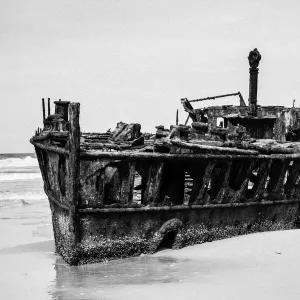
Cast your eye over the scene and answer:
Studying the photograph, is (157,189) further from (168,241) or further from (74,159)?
(74,159)

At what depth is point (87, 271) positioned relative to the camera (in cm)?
855

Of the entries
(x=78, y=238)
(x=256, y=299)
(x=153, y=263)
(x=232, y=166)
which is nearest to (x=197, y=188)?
(x=232, y=166)

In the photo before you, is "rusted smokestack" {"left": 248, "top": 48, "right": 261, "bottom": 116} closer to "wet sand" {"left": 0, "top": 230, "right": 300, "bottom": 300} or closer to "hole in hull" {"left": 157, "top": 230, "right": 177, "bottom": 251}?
"wet sand" {"left": 0, "top": 230, "right": 300, "bottom": 300}

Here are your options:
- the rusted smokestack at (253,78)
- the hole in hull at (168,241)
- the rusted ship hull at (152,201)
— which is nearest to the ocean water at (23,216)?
the rusted ship hull at (152,201)

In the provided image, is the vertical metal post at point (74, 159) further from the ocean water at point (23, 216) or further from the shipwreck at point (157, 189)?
the ocean water at point (23, 216)

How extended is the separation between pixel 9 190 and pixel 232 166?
72.7 ft

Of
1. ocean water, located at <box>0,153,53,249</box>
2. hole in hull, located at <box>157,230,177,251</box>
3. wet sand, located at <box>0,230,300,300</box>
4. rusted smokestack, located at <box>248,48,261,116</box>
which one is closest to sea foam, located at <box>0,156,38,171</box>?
ocean water, located at <box>0,153,53,249</box>

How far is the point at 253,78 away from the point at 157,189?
398 inches

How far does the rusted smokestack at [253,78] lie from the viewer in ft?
58.5

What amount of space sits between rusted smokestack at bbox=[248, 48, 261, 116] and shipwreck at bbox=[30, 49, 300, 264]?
19.5 feet

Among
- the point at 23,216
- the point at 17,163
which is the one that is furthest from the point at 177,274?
the point at 17,163

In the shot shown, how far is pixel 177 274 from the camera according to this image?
831cm

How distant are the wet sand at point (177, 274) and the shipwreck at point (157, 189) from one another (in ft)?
1.09

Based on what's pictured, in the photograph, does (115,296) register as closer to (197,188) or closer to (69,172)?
(69,172)
